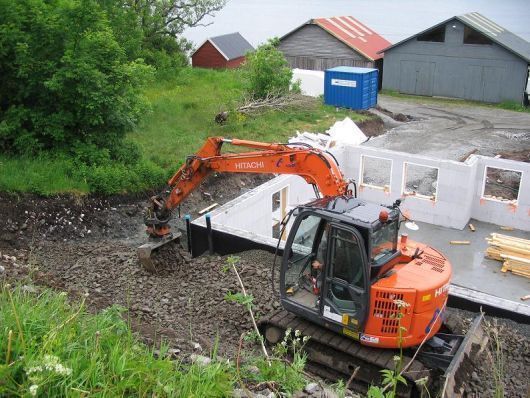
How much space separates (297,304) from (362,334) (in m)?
1.03

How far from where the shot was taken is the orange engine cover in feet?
23.7

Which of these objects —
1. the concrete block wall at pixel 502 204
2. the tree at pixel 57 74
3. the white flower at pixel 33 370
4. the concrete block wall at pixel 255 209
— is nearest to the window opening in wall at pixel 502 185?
the concrete block wall at pixel 502 204

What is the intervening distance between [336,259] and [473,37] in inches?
1014

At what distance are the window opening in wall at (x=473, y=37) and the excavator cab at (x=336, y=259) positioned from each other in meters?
24.7

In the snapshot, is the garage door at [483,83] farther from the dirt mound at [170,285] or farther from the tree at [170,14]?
the dirt mound at [170,285]

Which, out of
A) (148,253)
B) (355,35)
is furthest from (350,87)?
(148,253)

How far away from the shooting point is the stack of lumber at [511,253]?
13.3 m

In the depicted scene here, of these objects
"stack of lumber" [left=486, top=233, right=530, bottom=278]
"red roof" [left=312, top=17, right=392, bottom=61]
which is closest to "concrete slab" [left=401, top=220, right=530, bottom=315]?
"stack of lumber" [left=486, top=233, right=530, bottom=278]

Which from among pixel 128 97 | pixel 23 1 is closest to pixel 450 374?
pixel 128 97

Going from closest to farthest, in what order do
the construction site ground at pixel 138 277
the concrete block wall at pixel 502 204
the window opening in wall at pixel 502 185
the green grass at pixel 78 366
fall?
the green grass at pixel 78 366
the construction site ground at pixel 138 277
the concrete block wall at pixel 502 204
the window opening in wall at pixel 502 185

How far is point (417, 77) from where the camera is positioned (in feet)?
104

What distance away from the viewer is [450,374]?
23.2 feet

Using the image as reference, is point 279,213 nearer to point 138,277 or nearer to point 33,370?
point 138,277

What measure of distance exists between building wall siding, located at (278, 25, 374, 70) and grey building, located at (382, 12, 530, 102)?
2.05 metres
